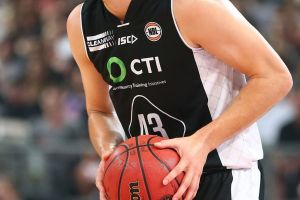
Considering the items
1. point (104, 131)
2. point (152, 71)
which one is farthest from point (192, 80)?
point (104, 131)

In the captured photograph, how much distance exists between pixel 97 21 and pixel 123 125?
1.75ft

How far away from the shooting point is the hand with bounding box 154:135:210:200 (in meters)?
2.99

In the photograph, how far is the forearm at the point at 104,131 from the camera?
361cm

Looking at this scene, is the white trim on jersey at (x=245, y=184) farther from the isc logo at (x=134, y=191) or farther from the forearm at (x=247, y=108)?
the isc logo at (x=134, y=191)

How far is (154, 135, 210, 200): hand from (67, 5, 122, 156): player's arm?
509 millimetres

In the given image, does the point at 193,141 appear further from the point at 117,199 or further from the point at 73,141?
the point at 73,141

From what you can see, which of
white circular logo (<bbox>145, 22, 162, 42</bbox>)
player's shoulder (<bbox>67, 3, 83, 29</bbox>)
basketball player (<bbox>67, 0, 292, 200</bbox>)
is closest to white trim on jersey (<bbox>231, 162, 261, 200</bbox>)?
basketball player (<bbox>67, 0, 292, 200</bbox>)

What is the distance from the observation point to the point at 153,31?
10.6 feet

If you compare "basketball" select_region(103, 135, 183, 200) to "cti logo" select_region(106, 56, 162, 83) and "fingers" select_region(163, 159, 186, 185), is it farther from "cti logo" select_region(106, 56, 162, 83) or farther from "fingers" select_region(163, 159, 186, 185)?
"cti logo" select_region(106, 56, 162, 83)

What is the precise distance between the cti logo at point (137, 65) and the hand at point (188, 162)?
1.23 ft

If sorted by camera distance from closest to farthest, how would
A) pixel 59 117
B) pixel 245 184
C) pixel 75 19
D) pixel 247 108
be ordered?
pixel 247 108 → pixel 245 184 → pixel 75 19 → pixel 59 117

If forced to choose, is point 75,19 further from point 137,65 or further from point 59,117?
point 59,117

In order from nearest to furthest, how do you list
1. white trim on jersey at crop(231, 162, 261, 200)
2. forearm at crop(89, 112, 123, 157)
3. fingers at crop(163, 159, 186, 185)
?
fingers at crop(163, 159, 186, 185)
white trim on jersey at crop(231, 162, 261, 200)
forearm at crop(89, 112, 123, 157)

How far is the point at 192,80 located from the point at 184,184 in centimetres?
52
